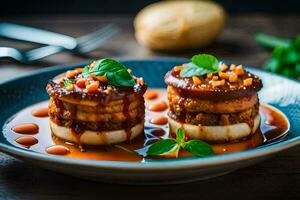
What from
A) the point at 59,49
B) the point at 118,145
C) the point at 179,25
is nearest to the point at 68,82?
the point at 118,145

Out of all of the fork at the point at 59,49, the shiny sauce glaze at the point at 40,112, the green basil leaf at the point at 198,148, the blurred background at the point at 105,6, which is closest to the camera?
the green basil leaf at the point at 198,148

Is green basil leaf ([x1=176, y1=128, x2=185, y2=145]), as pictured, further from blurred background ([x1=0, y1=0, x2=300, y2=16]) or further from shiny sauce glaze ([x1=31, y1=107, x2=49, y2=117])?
blurred background ([x1=0, y1=0, x2=300, y2=16])

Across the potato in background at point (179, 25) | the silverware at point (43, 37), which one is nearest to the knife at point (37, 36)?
the silverware at point (43, 37)

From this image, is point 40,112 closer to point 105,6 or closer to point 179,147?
point 179,147

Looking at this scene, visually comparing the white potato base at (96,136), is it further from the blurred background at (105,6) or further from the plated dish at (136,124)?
the blurred background at (105,6)

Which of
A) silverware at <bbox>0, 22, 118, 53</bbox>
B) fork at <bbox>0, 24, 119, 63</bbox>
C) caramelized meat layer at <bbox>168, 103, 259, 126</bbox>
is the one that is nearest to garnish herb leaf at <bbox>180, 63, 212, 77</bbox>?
caramelized meat layer at <bbox>168, 103, 259, 126</bbox>

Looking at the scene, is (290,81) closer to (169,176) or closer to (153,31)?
(169,176)
